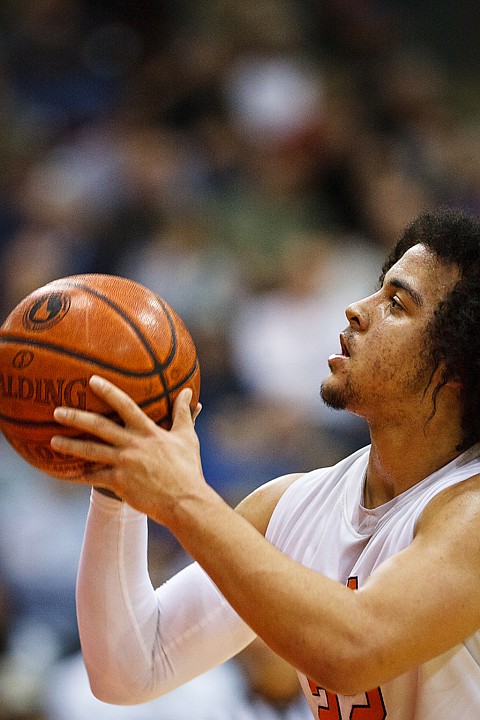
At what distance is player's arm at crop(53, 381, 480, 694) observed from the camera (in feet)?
6.54

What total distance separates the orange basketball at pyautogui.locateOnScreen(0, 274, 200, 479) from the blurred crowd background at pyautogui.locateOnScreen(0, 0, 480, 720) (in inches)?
113

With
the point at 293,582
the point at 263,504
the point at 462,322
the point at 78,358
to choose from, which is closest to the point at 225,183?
the point at 263,504

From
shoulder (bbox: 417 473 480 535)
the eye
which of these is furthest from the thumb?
the eye

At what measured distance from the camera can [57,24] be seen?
6.75m

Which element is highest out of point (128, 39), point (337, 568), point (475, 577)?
point (128, 39)

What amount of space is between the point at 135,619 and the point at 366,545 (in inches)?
26.9

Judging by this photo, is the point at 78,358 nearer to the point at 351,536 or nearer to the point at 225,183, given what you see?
the point at 351,536

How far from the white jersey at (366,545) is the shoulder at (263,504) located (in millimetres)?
46

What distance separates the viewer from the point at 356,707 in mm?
2443

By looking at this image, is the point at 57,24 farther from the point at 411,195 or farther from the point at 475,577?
the point at 475,577

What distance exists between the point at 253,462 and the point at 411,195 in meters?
2.32

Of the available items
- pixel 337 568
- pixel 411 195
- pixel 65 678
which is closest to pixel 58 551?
pixel 65 678

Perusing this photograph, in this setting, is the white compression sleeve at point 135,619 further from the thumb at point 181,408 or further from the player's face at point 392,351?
the player's face at point 392,351

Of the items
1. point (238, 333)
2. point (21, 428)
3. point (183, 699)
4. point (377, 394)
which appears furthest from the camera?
point (238, 333)
